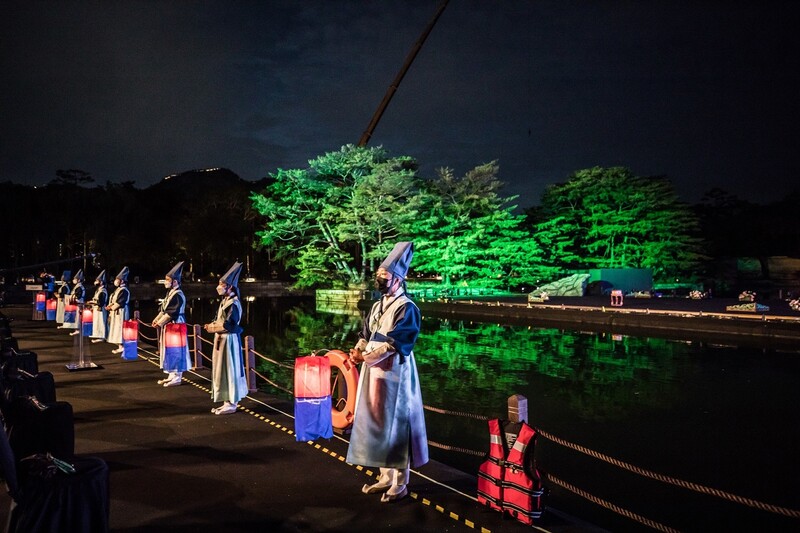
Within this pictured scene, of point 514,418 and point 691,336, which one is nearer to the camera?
point 514,418

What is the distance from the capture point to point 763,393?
411 inches

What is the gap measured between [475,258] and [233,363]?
29367mm

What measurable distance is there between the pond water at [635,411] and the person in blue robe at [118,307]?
365 centimetres

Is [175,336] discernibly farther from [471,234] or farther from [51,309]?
[471,234]

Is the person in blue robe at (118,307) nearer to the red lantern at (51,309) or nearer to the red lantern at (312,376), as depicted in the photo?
the red lantern at (312,376)

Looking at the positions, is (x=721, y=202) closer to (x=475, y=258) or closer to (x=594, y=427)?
(x=475, y=258)

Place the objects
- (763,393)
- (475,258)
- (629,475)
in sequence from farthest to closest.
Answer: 1. (475,258)
2. (763,393)
3. (629,475)

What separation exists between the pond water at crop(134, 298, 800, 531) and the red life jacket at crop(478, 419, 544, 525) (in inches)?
60.9

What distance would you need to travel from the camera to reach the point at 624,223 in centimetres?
3784

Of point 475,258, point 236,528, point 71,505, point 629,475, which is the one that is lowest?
point 629,475

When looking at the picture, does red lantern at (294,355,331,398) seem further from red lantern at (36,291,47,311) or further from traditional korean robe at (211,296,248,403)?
red lantern at (36,291,47,311)

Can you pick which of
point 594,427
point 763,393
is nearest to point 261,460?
point 594,427

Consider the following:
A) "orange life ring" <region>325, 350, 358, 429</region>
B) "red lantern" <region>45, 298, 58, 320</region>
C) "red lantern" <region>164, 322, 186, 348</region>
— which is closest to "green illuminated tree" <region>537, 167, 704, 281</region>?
"red lantern" <region>45, 298, 58, 320</region>

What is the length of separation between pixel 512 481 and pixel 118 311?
40.3 ft
